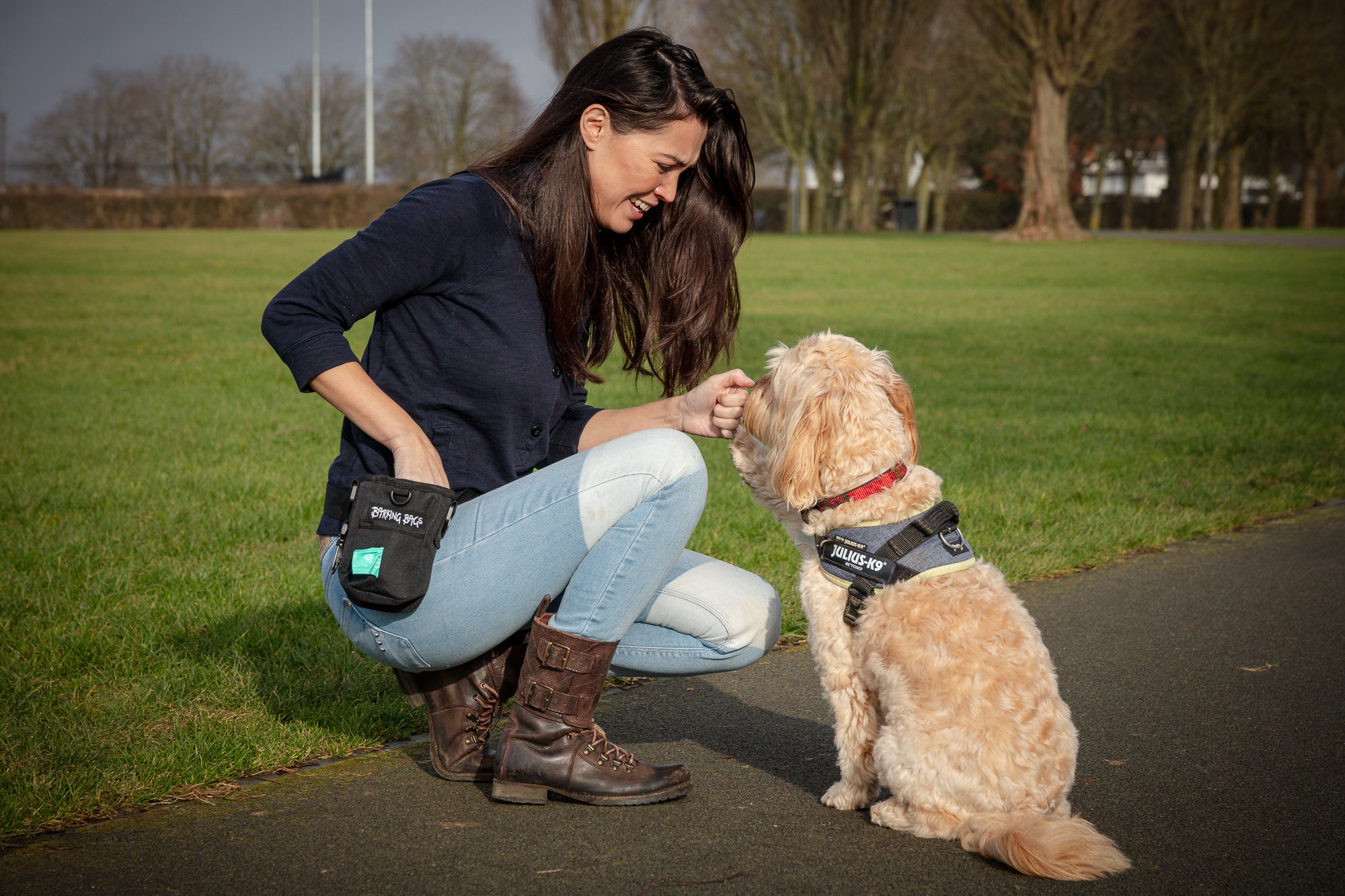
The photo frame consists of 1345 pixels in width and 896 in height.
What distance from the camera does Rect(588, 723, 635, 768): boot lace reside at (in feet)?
10.4

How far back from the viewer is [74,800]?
3.09 metres

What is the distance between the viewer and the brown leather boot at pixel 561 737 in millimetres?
3053

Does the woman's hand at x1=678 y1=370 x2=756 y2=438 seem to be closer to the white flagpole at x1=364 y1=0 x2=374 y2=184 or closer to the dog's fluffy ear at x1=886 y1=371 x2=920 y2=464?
the dog's fluffy ear at x1=886 y1=371 x2=920 y2=464

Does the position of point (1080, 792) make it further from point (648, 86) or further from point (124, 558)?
point (124, 558)

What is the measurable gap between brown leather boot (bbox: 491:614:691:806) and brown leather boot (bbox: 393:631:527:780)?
20cm

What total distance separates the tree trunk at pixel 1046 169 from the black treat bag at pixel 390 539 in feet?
114

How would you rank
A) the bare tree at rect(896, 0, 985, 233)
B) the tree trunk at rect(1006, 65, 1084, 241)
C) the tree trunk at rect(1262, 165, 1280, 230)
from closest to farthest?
the tree trunk at rect(1006, 65, 1084, 241) < the bare tree at rect(896, 0, 985, 233) < the tree trunk at rect(1262, 165, 1280, 230)

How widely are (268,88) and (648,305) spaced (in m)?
74.7

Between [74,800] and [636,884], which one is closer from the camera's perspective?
[636,884]

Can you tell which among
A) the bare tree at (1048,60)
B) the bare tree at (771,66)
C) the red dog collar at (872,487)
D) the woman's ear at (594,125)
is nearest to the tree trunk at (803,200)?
the bare tree at (771,66)

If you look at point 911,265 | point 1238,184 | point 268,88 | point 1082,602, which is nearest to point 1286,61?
point 1238,184

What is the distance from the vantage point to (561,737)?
311 cm

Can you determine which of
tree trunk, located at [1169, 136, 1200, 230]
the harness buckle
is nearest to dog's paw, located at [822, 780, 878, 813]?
the harness buckle

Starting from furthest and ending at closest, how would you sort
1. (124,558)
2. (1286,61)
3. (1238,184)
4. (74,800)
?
(1238,184) < (1286,61) < (124,558) < (74,800)
